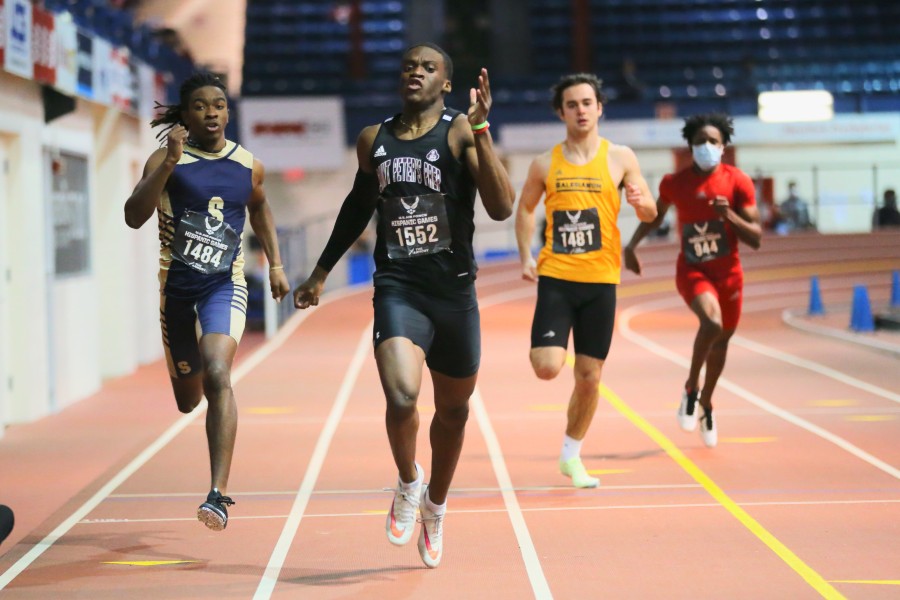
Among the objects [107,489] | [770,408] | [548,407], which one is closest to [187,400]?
[107,489]

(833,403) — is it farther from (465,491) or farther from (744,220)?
(465,491)

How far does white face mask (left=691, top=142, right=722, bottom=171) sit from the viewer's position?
367 inches

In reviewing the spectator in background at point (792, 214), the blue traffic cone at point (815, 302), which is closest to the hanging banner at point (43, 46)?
the blue traffic cone at point (815, 302)

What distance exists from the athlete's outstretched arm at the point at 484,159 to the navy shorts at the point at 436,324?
43 centimetres

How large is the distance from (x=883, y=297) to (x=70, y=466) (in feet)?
70.0

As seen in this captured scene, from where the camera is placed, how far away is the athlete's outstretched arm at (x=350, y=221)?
19.4 ft

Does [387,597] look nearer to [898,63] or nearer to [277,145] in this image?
[277,145]

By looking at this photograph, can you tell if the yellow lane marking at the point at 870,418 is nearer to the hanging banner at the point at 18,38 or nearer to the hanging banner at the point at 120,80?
the hanging banner at the point at 18,38

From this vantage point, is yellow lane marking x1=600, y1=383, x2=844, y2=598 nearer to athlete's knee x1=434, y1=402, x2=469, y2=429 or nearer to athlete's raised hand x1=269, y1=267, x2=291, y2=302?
athlete's knee x1=434, y1=402, x2=469, y2=429

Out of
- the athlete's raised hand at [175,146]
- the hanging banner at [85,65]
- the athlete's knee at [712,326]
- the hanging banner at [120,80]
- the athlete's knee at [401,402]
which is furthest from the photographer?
the hanging banner at [120,80]

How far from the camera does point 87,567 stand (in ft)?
20.8

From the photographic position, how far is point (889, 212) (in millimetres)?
32688

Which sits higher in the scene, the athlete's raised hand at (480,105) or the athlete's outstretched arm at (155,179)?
the athlete's raised hand at (480,105)

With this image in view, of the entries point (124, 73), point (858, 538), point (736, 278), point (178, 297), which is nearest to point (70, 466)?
→ point (178, 297)
